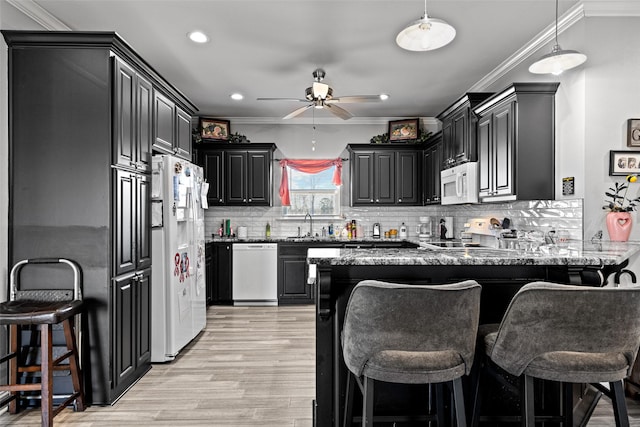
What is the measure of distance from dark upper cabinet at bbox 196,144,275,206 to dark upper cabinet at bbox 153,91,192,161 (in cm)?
156

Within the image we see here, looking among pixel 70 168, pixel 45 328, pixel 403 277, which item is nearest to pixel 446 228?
pixel 403 277

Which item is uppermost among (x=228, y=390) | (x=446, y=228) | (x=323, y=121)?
(x=323, y=121)

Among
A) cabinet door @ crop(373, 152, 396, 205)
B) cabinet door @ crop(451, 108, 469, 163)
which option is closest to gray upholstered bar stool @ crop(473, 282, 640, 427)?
cabinet door @ crop(451, 108, 469, 163)

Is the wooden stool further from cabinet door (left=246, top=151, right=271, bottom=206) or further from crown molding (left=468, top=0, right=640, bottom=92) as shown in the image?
crown molding (left=468, top=0, right=640, bottom=92)

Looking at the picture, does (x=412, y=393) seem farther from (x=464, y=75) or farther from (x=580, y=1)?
(x=464, y=75)

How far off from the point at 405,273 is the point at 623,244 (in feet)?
5.68

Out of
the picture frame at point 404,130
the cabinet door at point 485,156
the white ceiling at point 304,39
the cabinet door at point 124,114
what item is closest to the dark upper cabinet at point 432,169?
the picture frame at point 404,130

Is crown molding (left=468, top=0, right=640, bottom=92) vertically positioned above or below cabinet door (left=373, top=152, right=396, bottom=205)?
above

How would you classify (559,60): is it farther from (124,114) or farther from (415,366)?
(124,114)

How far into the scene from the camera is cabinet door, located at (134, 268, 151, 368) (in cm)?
299

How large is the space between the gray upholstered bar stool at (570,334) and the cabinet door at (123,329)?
2.35 m

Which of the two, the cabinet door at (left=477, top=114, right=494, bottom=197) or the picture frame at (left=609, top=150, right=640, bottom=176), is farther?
the cabinet door at (left=477, top=114, right=494, bottom=197)

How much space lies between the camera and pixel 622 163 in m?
2.96

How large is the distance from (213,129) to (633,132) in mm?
4796
